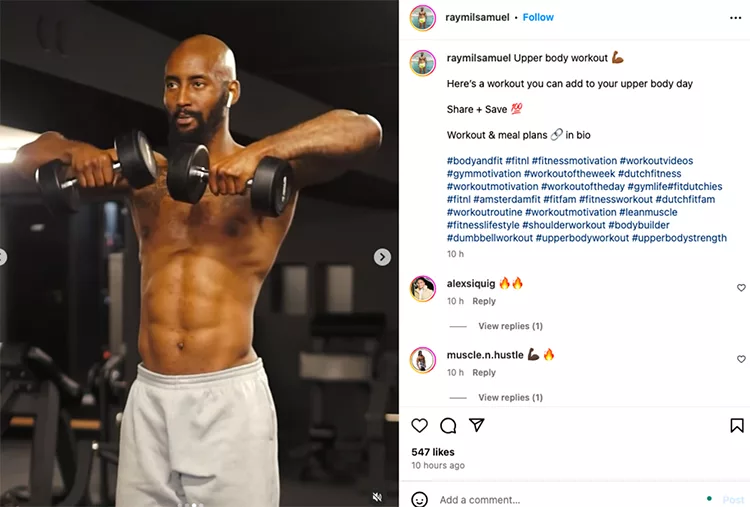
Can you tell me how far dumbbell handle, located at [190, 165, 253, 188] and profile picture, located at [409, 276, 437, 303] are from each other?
11.7 inches

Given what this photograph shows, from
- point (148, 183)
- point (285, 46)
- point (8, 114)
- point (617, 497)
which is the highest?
point (285, 46)

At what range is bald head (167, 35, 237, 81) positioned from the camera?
3.67 ft

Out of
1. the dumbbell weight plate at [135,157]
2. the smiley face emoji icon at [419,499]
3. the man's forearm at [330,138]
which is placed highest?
the man's forearm at [330,138]

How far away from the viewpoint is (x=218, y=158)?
1.09 metres

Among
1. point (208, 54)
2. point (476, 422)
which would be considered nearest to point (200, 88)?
point (208, 54)

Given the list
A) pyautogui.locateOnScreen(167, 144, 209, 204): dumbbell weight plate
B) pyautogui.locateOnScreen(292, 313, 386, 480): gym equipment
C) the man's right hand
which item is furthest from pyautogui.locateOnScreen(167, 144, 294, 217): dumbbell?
pyautogui.locateOnScreen(292, 313, 386, 480): gym equipment

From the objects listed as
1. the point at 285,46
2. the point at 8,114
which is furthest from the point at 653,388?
the point at 8,114

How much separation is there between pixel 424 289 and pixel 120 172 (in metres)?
0.51

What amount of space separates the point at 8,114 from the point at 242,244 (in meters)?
0.45

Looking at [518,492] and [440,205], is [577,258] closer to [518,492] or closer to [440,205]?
[440,205]

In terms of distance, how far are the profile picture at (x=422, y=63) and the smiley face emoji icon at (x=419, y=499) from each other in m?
0.66

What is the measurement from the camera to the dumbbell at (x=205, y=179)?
40.8 inches

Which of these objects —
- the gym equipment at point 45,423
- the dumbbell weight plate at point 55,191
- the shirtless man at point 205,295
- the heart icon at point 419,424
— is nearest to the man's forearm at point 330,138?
the shirtless man at point 205,295

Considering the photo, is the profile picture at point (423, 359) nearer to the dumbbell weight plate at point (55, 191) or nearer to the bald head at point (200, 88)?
the bald head at point (200, 88)
